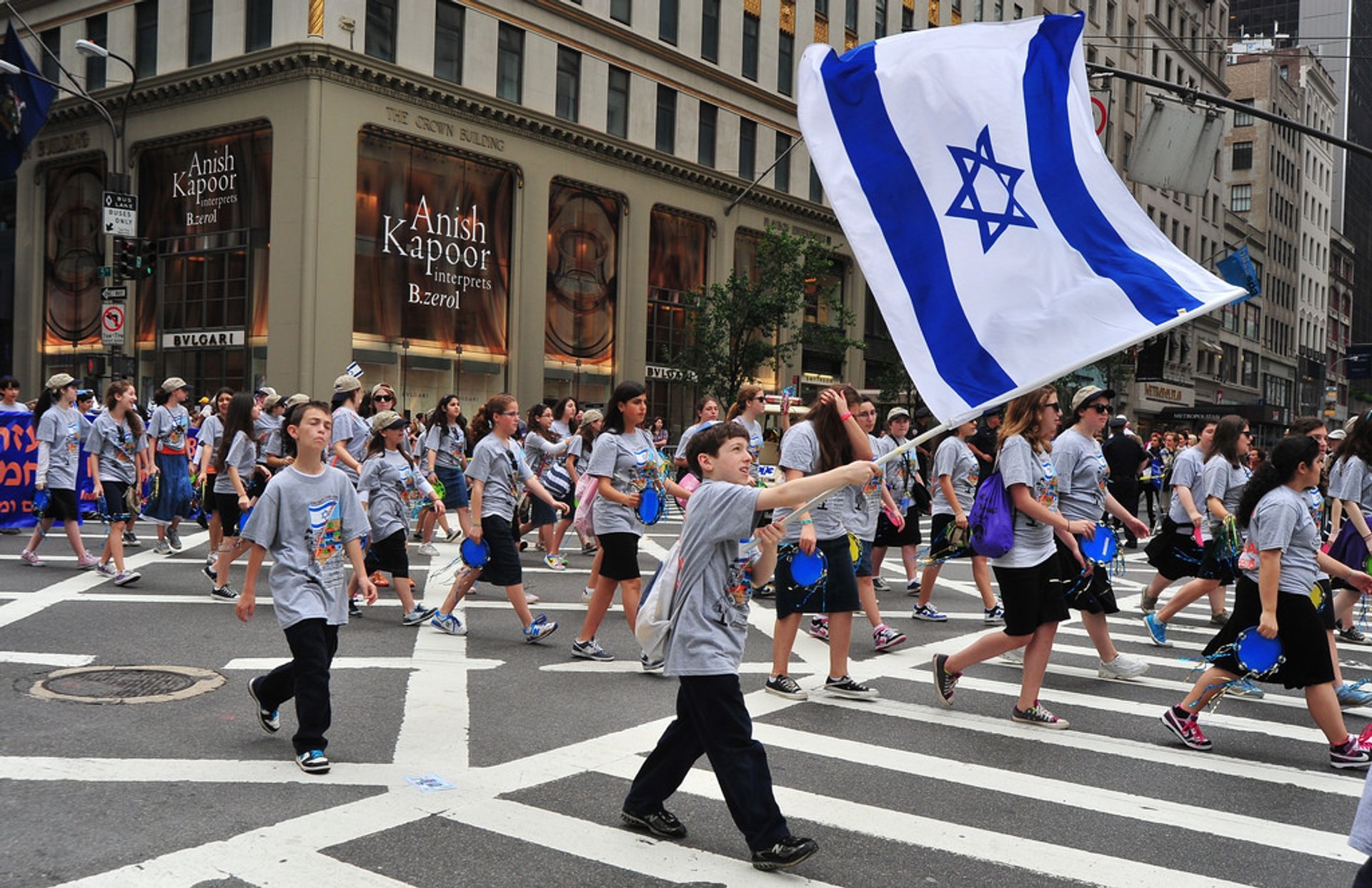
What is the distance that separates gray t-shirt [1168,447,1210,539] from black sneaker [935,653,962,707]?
166 inches

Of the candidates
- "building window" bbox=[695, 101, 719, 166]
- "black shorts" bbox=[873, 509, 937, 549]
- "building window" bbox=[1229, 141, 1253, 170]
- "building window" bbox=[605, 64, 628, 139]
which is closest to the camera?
"black shorts" bbox=[873, 509, 937, 549]

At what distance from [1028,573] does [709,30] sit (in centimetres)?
3388

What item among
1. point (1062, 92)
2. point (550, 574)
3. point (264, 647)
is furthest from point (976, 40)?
point (550, 574)

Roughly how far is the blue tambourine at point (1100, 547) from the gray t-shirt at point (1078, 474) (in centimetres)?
17

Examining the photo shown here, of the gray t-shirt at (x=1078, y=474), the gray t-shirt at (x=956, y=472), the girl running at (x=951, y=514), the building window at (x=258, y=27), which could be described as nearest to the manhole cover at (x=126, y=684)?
the gray t-shirt at (x=1078, y=474)

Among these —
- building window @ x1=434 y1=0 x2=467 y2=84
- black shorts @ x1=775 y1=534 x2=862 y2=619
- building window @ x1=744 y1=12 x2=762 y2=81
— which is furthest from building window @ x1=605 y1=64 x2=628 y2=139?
black shorts @ x1=775 y1=534 x2=862 y2=619

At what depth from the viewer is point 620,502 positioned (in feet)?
28.5

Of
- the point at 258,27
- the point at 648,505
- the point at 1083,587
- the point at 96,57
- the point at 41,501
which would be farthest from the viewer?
the point at 96,57

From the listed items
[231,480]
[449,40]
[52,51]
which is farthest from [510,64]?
[231,480]

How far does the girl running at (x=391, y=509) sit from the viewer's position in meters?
10.2

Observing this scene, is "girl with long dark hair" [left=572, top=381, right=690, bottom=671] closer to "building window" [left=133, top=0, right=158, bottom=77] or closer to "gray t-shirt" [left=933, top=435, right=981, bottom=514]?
"gray t-shirt" [left=933, top=435, right=981, bottom=514]

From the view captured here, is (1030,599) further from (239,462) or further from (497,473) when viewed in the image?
(239,462)

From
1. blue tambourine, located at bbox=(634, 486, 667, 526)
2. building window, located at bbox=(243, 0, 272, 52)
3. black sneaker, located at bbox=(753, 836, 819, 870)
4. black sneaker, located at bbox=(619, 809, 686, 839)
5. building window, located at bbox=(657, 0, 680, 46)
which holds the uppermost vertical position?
building window, located at bbox=(657, 0, 680, 46)

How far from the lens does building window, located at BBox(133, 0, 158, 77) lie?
30.2 meters
